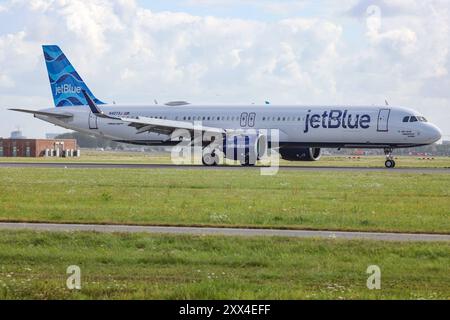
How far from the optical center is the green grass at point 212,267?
43.7 ft

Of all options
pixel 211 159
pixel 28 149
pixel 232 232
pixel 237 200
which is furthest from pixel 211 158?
pixel 28 149

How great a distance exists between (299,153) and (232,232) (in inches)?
1454

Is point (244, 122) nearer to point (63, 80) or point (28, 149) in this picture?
point (63, 80)

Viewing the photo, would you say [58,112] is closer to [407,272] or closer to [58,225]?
[58,225]

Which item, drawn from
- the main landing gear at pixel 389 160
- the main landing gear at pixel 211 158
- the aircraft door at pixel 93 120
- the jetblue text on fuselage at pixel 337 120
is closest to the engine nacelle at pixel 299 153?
the jetblue text on fuselage at pixel 337 120

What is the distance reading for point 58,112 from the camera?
202 feet

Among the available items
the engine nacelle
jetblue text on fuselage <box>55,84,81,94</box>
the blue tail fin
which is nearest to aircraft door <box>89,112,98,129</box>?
the blue tail fin

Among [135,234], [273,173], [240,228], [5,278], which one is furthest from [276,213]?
[273,173]

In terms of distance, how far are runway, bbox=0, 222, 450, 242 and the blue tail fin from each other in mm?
40924

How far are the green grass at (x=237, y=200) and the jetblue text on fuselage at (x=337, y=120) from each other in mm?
10559

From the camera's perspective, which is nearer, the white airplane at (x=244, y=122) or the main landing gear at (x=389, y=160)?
the white airplane at (x=244, y=122)

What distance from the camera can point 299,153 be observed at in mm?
57250

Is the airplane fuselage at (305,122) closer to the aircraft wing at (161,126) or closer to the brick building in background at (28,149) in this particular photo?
the aircraft wing at (161,126)

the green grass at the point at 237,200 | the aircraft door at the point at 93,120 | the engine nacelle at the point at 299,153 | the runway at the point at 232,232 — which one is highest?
the aircraft door at the point at 93,120
